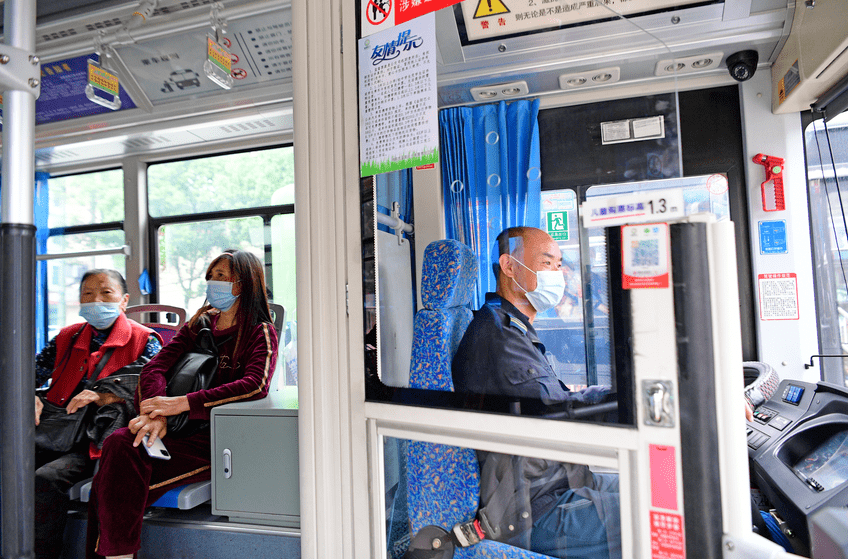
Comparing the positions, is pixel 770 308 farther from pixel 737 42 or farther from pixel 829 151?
pixel 737 42

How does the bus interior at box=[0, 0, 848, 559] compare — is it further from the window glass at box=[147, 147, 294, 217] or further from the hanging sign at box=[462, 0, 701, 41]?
the window glass at box=[147, 147, 294, 217]

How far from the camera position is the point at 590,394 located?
3.36 ft

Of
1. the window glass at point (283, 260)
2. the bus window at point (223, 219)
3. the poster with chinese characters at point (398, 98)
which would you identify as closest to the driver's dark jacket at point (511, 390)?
the poster with chinese characters at point (398, 98)

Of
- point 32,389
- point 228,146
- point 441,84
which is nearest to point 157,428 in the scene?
point 32,389

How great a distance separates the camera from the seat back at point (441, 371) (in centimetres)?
121

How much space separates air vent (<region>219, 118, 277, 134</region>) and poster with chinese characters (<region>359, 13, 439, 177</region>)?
97.5 inches

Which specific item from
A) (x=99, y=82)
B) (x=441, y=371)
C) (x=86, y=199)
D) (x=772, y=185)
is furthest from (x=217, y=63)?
(x=772, y=185)

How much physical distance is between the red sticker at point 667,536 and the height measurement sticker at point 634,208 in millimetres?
554

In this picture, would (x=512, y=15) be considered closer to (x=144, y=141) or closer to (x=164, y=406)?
(x=164, y=406)

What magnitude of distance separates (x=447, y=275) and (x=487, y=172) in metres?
0.26

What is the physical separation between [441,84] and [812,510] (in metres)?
1.58

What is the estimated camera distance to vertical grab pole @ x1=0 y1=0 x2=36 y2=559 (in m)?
0.94

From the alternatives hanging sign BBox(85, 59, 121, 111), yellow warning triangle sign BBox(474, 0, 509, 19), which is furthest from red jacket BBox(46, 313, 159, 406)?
yellow warning triangle sign BBox(474, 0, 509, 19)

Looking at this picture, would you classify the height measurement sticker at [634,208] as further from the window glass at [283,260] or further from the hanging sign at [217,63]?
the window glass at [283,260]
